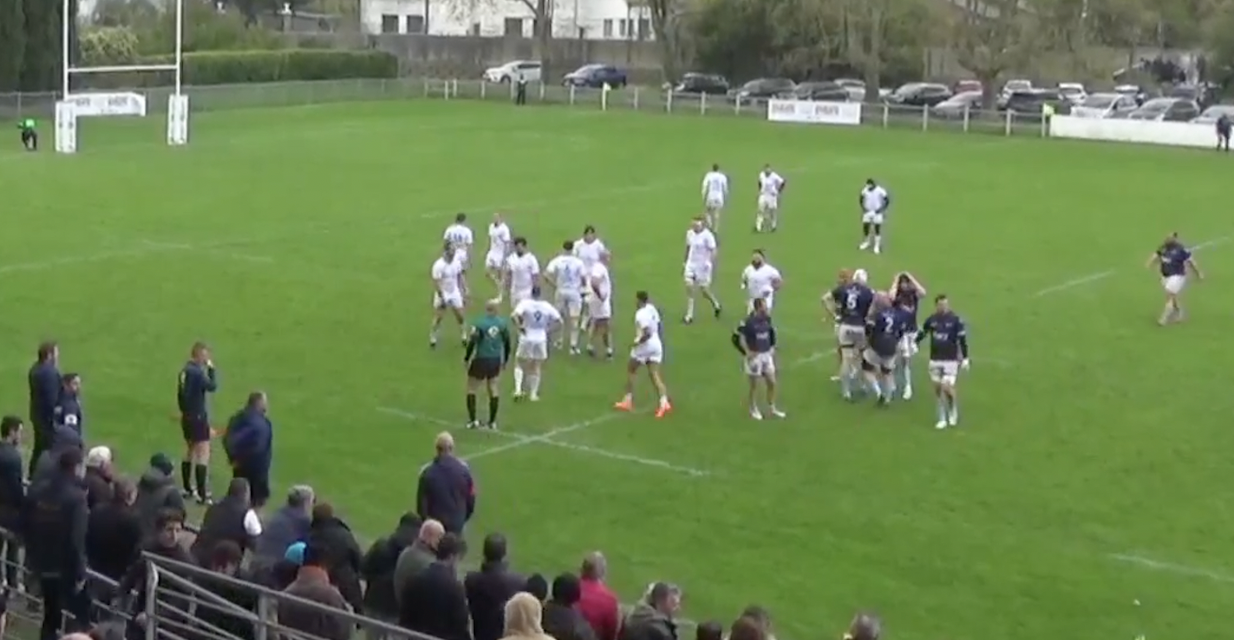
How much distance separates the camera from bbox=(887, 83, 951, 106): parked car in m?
70.1

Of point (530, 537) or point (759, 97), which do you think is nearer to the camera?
point (530, 537)

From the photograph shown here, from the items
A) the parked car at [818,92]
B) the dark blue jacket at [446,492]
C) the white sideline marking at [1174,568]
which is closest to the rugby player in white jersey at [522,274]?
the dark blue jacket at [446,492]

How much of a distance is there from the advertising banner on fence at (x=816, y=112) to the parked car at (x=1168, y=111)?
9390 millimetres

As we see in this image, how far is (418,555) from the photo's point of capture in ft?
38.1

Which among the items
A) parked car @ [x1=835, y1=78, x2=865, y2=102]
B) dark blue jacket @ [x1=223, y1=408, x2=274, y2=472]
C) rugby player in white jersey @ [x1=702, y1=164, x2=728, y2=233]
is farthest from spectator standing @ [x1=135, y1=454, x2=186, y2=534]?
parked car @ [x1=835, y1=78, x2=865, y2=102]

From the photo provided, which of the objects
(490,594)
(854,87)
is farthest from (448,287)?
(854,87)

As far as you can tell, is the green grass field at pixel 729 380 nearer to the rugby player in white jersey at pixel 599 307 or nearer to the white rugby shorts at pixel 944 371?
the rugby player in white jersey at pixel 599 307

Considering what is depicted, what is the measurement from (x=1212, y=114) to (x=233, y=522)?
53.4 meters

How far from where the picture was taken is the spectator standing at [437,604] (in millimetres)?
11008

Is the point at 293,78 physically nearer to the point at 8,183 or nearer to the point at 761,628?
the point at 8,183

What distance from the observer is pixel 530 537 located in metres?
17.2

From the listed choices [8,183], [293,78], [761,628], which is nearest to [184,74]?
[293,78]

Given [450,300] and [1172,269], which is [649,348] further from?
[1172,269]

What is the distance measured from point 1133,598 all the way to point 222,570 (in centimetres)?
829
